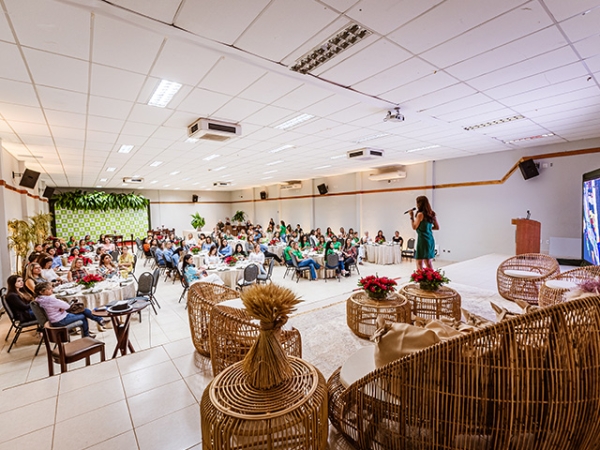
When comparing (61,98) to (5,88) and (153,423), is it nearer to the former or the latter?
(5,88)

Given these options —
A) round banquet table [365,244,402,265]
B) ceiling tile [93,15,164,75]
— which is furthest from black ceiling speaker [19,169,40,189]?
round banquet table [365,244,402,265]

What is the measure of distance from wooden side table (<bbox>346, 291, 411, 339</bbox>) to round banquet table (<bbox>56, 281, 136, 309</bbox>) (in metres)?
4.37

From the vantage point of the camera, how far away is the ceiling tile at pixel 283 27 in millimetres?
2262

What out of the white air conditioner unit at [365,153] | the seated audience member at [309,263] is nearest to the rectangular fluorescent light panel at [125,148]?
the seated audience member at [309,263]

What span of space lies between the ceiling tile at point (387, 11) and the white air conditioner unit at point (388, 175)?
9.30 m

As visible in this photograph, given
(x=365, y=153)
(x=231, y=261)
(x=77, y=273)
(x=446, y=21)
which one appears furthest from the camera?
(x=365, y=153)

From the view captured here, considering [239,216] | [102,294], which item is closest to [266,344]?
[102,294]

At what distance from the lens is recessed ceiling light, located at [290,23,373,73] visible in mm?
2604

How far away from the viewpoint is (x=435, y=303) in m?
3.58

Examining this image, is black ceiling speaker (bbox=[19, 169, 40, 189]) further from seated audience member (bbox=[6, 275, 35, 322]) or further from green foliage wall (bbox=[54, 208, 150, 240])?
green foliage wall (bbox=[54, 208, 150, 240])

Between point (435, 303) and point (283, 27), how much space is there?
11.1ft

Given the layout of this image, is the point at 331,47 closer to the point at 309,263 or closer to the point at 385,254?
the point at 309,263

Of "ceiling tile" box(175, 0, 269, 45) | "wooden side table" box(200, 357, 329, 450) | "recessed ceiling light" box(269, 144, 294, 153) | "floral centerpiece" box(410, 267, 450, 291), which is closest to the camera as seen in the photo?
"wooden side table" box(200, 357, 329, 450)

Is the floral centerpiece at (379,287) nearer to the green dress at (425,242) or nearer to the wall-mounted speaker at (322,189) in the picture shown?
the green dress at (425,242)
